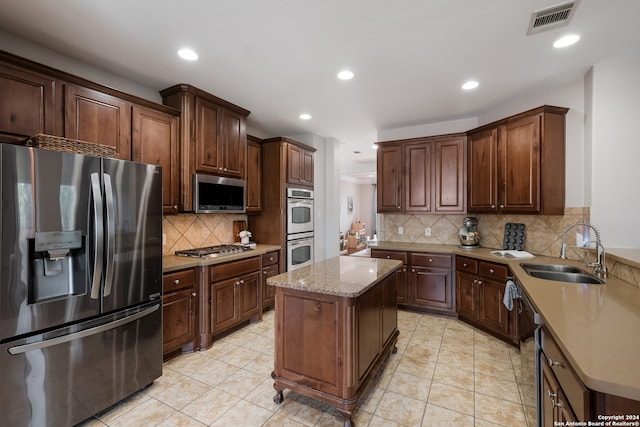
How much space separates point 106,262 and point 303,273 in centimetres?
132

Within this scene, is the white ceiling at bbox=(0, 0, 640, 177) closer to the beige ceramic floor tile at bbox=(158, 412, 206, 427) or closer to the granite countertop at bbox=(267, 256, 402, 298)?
the granite countertop at bbox=(267, 256, 402, 298)

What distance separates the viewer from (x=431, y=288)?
12.0 ft

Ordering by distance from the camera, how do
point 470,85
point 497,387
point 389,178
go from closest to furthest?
point 497,387, point 470,85, point 389,178

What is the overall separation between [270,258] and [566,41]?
139 inches

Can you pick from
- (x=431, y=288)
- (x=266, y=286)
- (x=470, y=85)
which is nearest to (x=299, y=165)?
(x=266, y=286)

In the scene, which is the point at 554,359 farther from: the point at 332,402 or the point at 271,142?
the point at 271,142

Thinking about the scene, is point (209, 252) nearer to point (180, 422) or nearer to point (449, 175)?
point (180, 422)

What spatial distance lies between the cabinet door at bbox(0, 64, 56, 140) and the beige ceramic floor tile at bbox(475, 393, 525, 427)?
141 inches

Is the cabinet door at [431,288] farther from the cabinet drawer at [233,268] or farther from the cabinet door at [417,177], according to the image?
the cabinet drawer at [233,268]

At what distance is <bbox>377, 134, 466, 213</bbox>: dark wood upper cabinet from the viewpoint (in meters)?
3.78

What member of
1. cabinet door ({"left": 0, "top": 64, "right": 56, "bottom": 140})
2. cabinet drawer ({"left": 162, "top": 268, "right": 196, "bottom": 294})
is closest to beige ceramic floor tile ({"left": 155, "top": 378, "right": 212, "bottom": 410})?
cabinet drawer ({"left": 162, "top": 268, "right": 196, "bottom": 294})

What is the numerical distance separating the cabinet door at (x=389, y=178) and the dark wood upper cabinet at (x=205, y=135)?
2.02 metres

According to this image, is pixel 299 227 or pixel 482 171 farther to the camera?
pixel 299 227

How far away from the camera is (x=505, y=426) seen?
1.80m
